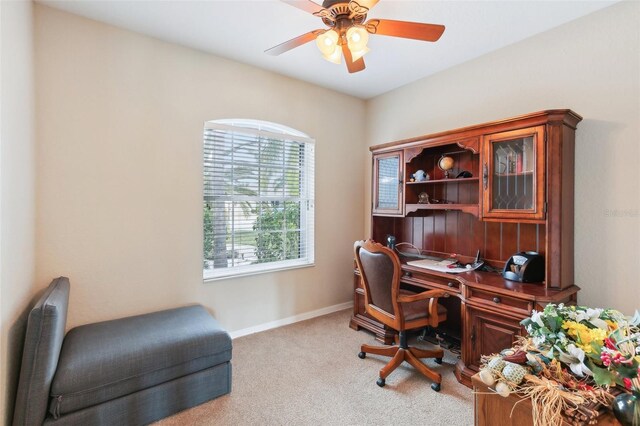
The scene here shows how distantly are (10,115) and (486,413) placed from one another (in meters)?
2.66

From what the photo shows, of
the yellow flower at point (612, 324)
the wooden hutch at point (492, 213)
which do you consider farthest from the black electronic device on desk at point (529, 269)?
the yellow flower at point (612, 324)

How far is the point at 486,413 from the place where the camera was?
1108 millimetres

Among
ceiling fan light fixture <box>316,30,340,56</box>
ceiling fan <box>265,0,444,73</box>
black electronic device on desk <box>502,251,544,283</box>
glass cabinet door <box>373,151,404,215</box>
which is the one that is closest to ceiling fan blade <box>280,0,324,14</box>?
ceiling fan <box>265,0,444,73</box>

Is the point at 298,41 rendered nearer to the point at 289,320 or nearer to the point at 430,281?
the point at 430,281

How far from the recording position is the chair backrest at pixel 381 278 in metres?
2.13

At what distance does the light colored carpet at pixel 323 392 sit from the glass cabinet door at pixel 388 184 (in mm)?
1377

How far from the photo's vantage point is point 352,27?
162cm

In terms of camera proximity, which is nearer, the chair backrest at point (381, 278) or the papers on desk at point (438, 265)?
the chair backrest at point (381, 278)

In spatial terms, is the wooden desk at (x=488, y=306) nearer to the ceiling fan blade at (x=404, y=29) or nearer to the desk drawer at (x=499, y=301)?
the desk drawer at (x=499, y=301)

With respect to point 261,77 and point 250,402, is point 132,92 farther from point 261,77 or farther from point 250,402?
point 250,402

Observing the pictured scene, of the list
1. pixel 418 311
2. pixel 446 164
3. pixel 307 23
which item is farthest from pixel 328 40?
pixel 418 311

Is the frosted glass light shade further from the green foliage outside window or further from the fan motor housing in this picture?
the green foliage outside window

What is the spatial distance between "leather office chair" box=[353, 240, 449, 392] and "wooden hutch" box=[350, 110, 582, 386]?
0.24 meters

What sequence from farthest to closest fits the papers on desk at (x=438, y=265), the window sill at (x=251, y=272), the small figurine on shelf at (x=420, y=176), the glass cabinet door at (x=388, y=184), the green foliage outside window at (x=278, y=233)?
the green foliage outside window at (x=278, y=233) < the glass cabinet door at (x=388, y=184) < the small figurine on shelf at (x=420, y=176) < the window sill at (x=251, y=272) < the papers on desk at (x=438, y=265)
